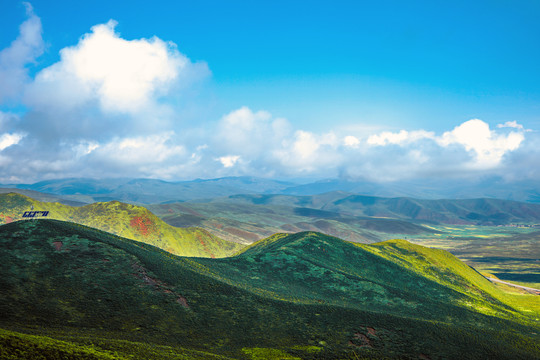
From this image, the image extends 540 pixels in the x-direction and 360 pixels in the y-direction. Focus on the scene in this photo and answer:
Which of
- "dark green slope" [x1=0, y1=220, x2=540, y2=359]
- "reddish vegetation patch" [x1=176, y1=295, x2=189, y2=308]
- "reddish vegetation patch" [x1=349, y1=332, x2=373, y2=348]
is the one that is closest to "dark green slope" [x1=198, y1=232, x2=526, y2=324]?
"dark green slope" [x1=0, y1=220, x2=540, y2=359]

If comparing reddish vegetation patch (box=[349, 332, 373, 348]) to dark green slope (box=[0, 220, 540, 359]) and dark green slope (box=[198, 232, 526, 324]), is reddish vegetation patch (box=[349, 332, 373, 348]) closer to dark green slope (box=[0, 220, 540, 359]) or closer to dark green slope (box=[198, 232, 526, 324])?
dark green slope (box=[0, 220, 540, 359])

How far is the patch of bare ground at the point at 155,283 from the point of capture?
6968 centimetres

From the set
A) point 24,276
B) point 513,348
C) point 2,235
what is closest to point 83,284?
point 24,276

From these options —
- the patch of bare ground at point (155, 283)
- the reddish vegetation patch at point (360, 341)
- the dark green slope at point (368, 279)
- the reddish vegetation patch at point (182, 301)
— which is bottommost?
the dark green slope at point (368, 279)

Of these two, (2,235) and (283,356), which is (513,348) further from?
(2,235)

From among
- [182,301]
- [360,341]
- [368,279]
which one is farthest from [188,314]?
[368,279]

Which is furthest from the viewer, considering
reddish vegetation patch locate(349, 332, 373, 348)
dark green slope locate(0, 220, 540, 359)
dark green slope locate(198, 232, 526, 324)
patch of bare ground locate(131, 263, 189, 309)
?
dark green slope locate(198, 232, 526, 324)

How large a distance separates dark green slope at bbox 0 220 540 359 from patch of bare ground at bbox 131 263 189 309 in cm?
23

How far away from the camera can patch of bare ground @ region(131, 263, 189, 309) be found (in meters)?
69.7

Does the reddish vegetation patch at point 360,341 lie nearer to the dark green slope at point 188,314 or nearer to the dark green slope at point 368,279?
the dark green slope at point 188,314

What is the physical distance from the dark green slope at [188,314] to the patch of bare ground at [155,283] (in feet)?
0.74

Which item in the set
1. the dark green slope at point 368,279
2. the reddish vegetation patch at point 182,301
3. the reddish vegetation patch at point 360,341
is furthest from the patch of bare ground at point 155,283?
the reddish vegetation patch at point 360,341

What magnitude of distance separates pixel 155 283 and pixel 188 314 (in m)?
13.2

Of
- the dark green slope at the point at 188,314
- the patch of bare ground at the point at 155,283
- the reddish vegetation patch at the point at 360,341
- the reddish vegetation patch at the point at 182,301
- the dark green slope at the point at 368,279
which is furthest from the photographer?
the dark green slope at the point at 368,279
